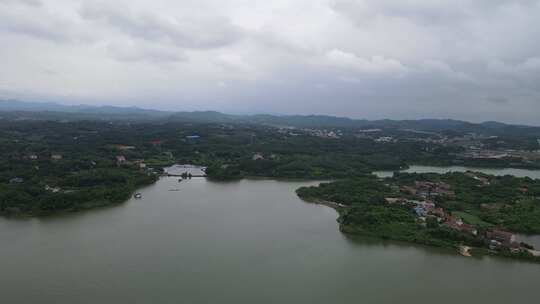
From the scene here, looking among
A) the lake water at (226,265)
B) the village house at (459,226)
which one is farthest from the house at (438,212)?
the lake water at (226,265)

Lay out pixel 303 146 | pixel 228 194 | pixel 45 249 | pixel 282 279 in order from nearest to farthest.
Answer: pixel 282 279 < pixel 45 249 < pixel 228 194 < pixel 303 146

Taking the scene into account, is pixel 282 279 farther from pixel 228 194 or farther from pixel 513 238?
pixel 228 194

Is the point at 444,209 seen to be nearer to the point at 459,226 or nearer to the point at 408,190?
the point at 459,226

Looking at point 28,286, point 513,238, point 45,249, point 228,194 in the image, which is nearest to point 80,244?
point 45,249

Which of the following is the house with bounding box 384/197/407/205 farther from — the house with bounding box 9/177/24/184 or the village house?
the house with bounding box 9/177/24/184

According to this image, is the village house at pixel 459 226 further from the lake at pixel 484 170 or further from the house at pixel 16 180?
the house at pixel 16 180
